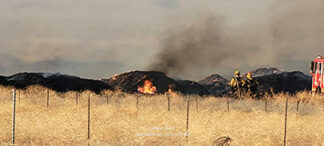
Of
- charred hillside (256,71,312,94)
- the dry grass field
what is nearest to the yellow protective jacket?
the dry grass field

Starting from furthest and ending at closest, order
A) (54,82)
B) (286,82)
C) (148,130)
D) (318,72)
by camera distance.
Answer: (286,82) < (54,82) < (318,72) < (148,130)

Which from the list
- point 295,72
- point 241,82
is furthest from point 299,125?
point 295,72

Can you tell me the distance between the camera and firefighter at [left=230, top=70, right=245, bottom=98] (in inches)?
1066

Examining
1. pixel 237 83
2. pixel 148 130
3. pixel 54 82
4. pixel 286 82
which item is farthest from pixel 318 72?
pixel 54 82

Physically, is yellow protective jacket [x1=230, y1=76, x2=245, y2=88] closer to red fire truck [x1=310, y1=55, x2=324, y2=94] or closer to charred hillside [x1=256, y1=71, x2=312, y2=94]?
red fire truck [x1=310, y1=55, x2=324, y2=94]

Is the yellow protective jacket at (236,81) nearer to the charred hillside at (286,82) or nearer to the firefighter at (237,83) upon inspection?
the firefighter at (237,83)

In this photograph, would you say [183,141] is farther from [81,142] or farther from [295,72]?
[295,72]

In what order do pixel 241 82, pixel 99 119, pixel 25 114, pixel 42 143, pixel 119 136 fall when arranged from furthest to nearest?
1. pixel 241 82
2. pixel 25 114
3. pixel 99 119
4. pixel 119 136
5. pixel 42 143

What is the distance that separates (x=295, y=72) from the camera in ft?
186

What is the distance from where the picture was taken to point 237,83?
27.6m

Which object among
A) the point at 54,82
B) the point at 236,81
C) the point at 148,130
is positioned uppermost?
the point at 236,81

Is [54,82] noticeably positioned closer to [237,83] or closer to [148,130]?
[237,83]

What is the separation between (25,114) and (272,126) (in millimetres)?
10283

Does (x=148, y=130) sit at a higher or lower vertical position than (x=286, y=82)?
lower
